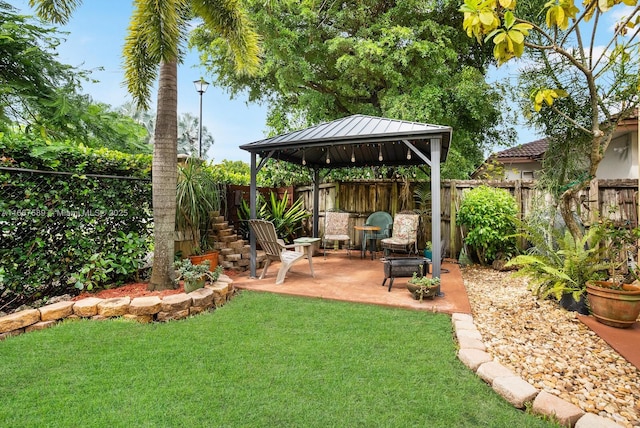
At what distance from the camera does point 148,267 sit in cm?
483

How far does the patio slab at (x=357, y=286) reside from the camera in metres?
3.87

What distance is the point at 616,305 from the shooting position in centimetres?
316

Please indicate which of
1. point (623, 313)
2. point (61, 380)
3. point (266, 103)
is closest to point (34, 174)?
point (61, 380)

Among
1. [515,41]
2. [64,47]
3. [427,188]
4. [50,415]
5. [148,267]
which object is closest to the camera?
[50,415]

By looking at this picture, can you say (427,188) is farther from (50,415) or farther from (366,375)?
(50,415)

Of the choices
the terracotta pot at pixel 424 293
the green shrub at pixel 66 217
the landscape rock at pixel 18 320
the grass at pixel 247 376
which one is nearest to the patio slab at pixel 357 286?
the terracotta pot at pixel 424 293

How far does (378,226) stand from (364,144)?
247 centimetres

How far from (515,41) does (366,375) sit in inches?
98.6

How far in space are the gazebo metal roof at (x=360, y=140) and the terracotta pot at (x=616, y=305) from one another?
244 cm

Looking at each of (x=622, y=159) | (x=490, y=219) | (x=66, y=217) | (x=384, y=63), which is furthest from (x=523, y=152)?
(x=66, y=217)

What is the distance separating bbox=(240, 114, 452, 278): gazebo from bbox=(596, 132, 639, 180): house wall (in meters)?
4.08

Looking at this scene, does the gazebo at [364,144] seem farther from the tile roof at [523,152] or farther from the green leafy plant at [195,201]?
the tile roof at [523,152]

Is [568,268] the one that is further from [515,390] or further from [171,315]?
[171,315]

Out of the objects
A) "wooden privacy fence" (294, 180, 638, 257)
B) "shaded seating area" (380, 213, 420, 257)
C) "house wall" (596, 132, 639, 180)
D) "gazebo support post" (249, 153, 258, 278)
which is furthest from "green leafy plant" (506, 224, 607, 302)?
→ "house wall" (596, 132, 639, 180)
